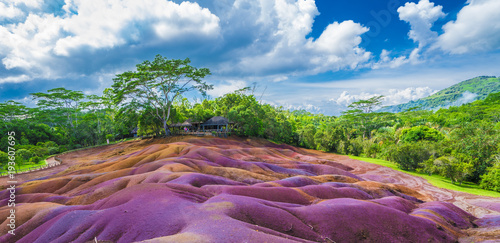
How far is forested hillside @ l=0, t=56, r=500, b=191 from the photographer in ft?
87.6

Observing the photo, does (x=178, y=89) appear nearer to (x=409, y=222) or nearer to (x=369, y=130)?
(x=409, y=222)

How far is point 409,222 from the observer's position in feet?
38.3

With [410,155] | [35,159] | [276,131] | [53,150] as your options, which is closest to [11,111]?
[53,150]

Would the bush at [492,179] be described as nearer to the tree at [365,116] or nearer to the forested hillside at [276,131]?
the forested hillside at [276,131]

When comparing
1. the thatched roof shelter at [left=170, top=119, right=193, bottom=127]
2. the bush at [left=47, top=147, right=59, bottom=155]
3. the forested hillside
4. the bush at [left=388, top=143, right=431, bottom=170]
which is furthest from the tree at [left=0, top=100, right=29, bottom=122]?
the bush at [left=388, top=143, right=431, bottom=170]

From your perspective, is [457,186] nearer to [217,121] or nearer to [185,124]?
[217,121]

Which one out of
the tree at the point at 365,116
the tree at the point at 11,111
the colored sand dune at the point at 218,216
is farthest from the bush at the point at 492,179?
the tree at the point at 11,111

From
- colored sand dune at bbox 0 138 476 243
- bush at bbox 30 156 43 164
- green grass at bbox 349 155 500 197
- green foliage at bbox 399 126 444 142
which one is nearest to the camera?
colored sand dune at bbox 0 138 476 243

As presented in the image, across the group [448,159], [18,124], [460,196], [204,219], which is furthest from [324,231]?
[18,124]

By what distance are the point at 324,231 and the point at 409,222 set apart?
527cm

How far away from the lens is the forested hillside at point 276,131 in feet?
87.6

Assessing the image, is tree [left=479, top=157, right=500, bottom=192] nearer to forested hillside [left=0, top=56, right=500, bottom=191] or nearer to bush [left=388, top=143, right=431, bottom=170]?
forested hillside [left=0, top=56, right=500, bottom=191]

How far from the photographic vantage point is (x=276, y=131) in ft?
195

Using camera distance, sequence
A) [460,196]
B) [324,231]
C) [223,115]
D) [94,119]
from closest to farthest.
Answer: [324,231], [460,196], [94,119], [223,115]
